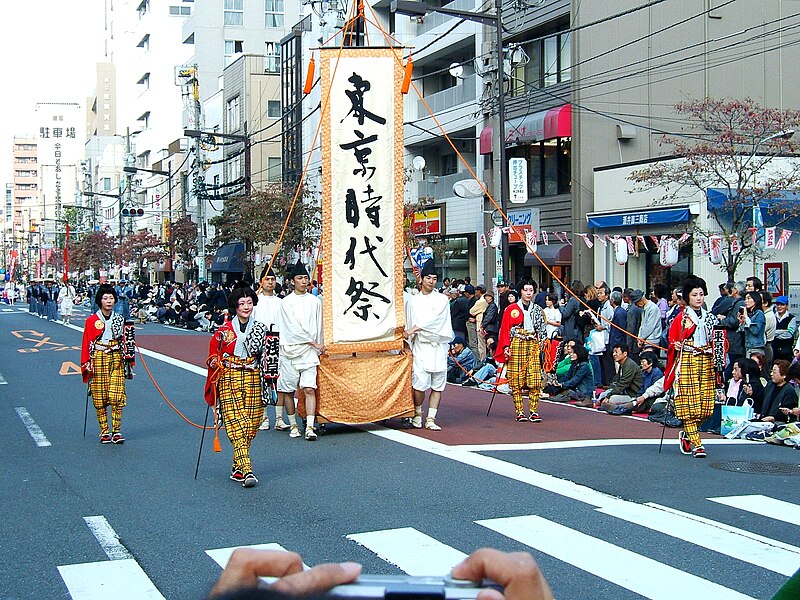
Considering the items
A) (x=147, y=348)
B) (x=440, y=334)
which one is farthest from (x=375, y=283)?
(x=147, y=348)

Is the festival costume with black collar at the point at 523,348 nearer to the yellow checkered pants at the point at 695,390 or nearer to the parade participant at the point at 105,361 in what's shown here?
the yellow checkered pants at the point at 695,390

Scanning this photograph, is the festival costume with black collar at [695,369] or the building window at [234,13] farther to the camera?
the building window at [234,13]

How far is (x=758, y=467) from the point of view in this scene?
10031mm

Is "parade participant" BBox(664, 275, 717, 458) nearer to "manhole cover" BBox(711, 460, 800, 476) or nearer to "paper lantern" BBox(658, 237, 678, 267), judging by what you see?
"manhole cover" BBox(711, 460, 800, 476)

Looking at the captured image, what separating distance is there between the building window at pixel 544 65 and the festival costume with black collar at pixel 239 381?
65.0ft

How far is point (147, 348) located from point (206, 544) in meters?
19.7

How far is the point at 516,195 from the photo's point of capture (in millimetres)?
25719

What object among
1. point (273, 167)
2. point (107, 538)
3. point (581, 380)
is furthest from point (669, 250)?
point (273, 167)

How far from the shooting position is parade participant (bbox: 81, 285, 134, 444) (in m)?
11.5

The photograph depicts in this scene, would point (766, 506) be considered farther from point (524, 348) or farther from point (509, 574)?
point (509, 574)

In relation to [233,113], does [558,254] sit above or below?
below

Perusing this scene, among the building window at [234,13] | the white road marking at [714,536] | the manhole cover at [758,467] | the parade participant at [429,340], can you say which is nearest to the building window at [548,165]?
the parade participant at [429,340]

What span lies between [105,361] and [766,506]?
301 inches

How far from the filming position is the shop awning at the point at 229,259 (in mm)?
52781
